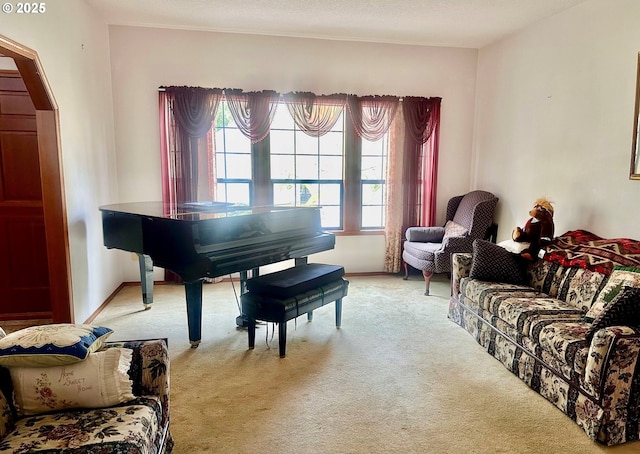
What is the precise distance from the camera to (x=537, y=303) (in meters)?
2.92

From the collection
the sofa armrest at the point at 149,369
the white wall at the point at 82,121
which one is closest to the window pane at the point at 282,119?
the white wall at the point at 82,121

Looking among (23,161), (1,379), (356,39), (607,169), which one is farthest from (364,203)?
(1,379)

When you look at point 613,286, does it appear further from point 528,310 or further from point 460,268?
point 460,268

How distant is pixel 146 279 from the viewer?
399 cm

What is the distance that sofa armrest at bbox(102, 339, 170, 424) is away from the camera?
173 cm

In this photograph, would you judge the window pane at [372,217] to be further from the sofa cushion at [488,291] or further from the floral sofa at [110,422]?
the floral sofa at [110,422]

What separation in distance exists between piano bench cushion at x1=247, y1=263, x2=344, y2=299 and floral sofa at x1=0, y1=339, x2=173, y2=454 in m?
1.27

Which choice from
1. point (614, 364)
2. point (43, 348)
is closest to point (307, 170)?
point (614, 364)

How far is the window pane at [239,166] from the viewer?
4949 mm

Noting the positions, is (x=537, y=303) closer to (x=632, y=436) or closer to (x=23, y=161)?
(x=632, y=436)

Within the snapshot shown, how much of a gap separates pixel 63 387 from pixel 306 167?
3.94 meters

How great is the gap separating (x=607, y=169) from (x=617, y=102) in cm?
54

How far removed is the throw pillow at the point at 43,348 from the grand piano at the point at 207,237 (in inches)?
48.9

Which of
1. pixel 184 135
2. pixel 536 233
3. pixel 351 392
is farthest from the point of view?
pixel 184 135
